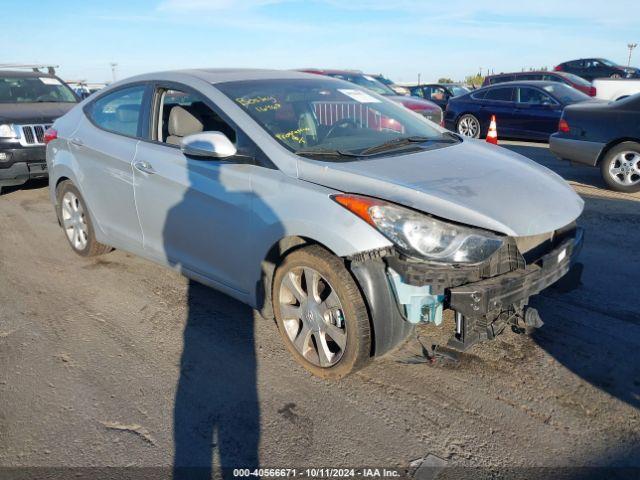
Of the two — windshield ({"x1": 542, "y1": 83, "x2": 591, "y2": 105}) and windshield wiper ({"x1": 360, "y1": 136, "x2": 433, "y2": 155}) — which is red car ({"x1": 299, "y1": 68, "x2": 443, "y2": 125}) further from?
windshield wiper ({"x1": 360, "y1": 136, "x2": 433, "y2": 155})

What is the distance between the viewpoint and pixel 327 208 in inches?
114

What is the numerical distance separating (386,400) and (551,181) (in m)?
1.78

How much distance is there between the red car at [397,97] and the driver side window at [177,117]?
292 inches

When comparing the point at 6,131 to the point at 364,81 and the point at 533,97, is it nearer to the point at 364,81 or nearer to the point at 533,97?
the point at 364,81

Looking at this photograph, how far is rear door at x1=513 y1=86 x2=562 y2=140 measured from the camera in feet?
37.7

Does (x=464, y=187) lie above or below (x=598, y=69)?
below

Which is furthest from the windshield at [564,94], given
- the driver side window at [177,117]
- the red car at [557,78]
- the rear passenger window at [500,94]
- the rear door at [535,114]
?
the driver side window at [177,117]

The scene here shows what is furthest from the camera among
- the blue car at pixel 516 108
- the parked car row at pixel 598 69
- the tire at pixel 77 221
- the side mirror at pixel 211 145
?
the parked car row at pixel 598 69

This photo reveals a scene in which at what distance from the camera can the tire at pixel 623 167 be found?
703 cm

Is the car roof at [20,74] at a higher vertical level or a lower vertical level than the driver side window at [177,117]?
higher

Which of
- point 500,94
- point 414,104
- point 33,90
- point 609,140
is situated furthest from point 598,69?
point 33,90

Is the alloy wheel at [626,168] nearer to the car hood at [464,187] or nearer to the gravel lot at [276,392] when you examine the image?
the gravel lot at [276,392]

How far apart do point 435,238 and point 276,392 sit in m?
1.23

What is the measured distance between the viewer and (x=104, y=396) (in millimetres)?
3068
